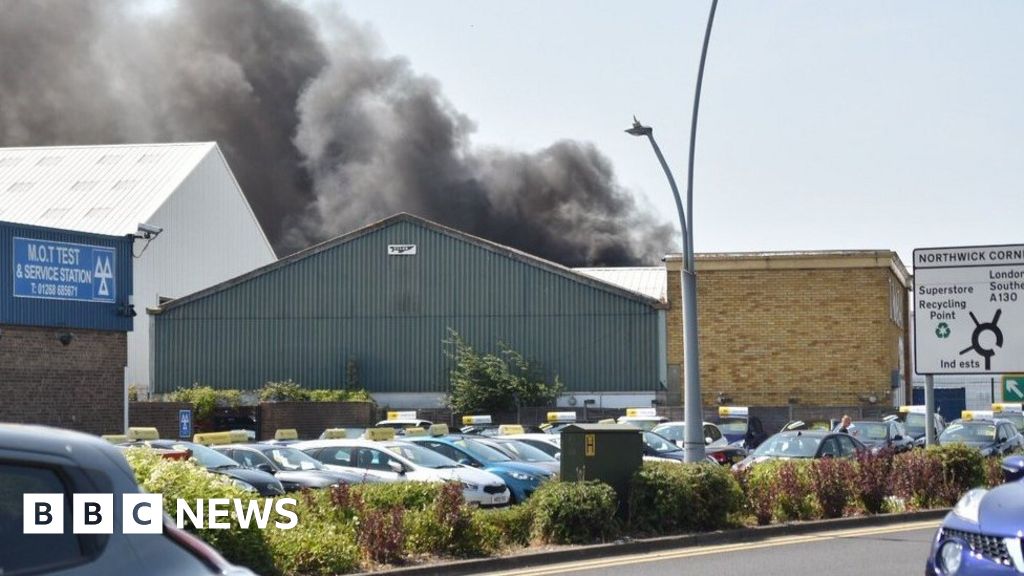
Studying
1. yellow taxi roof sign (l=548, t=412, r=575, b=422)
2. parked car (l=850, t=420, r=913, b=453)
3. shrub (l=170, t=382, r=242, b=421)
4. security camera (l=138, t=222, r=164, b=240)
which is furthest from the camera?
shrub (l=170, t=382, r=242, b=421)

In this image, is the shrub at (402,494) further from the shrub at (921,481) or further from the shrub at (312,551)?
the shrub at (921,481)

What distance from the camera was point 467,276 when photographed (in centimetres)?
4769

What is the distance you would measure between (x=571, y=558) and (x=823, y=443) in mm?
9804

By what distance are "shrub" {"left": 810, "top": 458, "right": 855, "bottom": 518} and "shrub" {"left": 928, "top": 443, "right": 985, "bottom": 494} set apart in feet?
7.19

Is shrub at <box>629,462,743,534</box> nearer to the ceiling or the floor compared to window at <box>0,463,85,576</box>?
nearer to the floor

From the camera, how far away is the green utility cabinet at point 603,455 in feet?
53.8

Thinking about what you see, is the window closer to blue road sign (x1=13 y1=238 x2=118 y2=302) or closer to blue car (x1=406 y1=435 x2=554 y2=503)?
blue car (x1=406 y1=435 x2=554 y2=503)

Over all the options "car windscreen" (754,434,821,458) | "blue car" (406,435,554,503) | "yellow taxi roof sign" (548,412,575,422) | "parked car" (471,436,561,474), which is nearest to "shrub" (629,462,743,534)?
"blue car" (406,435,554,503)

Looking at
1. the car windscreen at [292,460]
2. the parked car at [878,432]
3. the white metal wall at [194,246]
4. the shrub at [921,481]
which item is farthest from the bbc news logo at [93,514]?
the white metal wall at [194,246]

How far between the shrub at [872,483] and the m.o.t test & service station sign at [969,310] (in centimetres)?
170

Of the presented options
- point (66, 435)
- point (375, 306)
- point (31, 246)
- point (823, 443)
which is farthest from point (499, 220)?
point (66, 435)

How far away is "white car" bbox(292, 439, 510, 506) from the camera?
20.2 meters

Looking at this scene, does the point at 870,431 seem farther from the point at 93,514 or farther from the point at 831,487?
the point at 93,514

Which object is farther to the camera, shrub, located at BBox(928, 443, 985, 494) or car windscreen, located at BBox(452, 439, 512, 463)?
car windscreen, located at BBox(452, 439, 512, 463)
